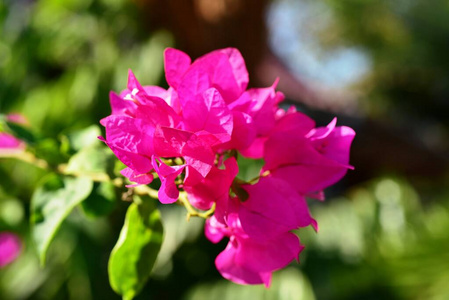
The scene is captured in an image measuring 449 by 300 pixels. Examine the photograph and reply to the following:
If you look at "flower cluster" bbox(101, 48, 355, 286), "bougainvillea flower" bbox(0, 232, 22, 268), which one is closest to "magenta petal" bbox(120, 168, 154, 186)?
"flower cluster" bbox(101, 48, 355, 286)

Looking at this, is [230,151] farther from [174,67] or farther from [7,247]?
[7,247]

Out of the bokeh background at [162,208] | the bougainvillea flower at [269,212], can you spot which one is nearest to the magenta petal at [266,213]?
the bougainvillea flower at [269,212]

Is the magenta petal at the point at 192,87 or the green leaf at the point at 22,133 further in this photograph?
the green leaf at the point at 22,133

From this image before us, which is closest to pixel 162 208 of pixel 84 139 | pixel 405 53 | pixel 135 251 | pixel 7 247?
pixel 7 247

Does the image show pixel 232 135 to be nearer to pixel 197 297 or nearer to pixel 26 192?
pixel 26 192

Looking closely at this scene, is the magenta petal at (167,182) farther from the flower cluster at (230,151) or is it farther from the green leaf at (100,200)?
the green leaf at (100,200)

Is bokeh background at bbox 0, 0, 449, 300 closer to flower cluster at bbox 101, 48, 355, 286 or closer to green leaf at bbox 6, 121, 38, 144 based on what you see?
green leaf at bbox 6, 121, 38, 144

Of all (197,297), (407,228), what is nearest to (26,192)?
(197,297)
